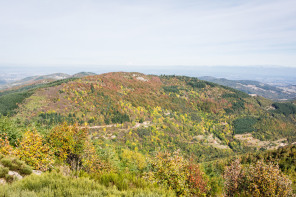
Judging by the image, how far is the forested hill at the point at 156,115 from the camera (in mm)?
88863

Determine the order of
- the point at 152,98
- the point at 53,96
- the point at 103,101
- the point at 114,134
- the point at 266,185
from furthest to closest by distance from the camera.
A: the point at 152,98 → the point at 103,101 → the point at 53,96 → the point at 114,134 → the point at 266,185

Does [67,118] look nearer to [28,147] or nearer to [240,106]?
[28,147]


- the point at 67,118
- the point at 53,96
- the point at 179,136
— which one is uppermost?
the point at 53,96

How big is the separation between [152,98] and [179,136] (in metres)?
44.3

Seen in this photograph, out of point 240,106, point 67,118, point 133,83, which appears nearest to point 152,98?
point 133,83

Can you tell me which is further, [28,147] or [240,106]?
[240,106]

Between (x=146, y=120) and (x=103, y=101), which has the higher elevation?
(x=103, y=101)

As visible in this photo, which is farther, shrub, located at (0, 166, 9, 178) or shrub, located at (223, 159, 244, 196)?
shrub, located at (223, 159, 244, 196)

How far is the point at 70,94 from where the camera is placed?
337ft

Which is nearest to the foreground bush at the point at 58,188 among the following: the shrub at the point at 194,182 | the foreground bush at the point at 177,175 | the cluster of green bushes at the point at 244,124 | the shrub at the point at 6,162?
the shrub at the point at 6,162

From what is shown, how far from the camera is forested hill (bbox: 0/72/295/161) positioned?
88.9 m

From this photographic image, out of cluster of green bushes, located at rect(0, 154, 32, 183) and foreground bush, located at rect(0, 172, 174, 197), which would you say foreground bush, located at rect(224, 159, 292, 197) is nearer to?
foreground bush, located at rect(0, 172, 174, 197)

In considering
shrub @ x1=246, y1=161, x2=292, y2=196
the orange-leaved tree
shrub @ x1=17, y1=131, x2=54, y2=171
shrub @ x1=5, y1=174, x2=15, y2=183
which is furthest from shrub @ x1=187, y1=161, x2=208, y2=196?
shrub @ x1=5, y1=174, x2=15, y2=183

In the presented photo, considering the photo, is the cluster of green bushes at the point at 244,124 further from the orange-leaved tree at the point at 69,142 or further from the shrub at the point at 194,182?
the orange-leaved tree at the point at 69,142
